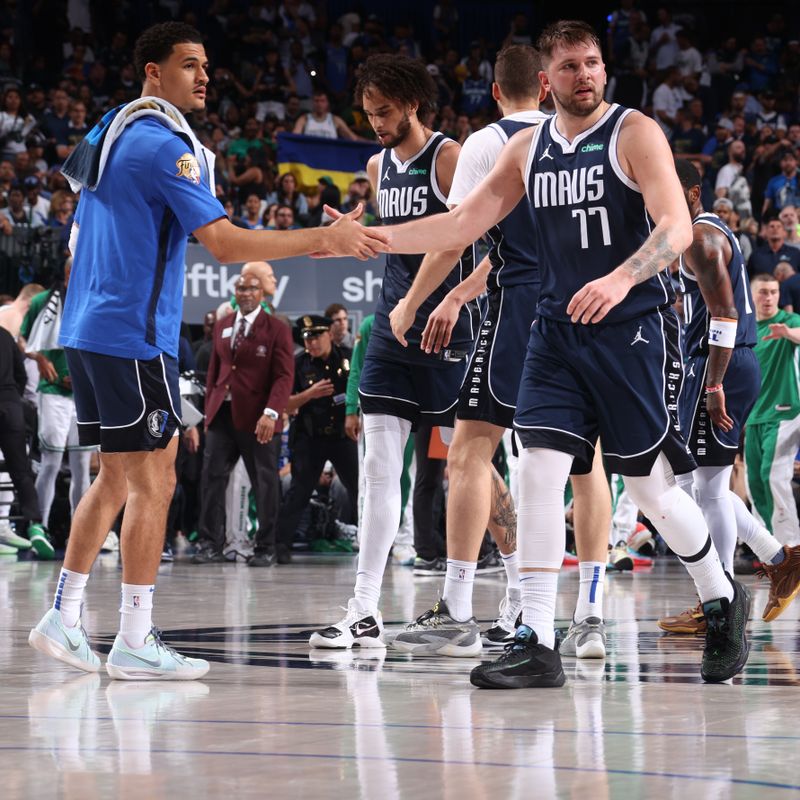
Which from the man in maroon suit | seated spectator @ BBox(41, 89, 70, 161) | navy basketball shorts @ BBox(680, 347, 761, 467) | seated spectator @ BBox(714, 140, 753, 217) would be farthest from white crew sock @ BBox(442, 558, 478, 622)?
seated spectator @ BBox(41, 89, 70, 161)

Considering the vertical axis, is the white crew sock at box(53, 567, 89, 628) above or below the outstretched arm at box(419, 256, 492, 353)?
below

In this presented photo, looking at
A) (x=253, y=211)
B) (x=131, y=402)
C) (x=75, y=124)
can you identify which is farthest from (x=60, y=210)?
(x=131, y=402)

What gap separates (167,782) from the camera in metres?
2.86

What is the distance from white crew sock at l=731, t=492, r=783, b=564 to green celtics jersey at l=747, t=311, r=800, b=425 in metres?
3.71

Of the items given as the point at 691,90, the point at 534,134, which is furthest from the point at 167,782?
the point at 691,90

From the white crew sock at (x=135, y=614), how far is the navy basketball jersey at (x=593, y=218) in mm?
1632

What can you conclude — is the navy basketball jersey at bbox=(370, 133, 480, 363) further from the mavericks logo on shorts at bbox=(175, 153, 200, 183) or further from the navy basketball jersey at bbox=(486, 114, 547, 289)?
the mavericks logo on shorts at bbox=(175, 153, 200, 183)

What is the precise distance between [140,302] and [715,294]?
2846 mm

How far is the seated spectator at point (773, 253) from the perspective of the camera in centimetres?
1439

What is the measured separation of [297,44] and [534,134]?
1754cm

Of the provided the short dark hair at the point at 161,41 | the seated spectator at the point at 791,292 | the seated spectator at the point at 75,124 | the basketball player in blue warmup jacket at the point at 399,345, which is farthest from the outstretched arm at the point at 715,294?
the seated spectator at the point at 75,124

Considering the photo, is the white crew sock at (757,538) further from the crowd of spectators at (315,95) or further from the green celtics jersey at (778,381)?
the crowd of spectators at (315,95)

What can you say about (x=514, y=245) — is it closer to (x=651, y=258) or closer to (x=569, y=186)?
(x=569, y=186)

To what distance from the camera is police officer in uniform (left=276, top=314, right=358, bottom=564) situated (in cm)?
1098
